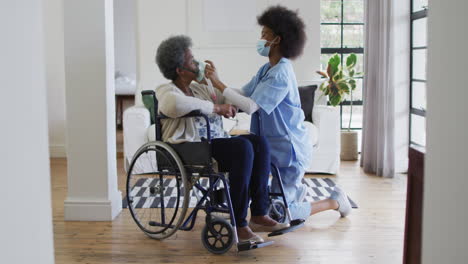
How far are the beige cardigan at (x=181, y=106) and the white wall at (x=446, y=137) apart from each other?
6.94ft

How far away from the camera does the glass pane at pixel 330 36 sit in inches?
269

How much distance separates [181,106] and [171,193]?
1672 mm

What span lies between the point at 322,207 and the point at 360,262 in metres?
0.82

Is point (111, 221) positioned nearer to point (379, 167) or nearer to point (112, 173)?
point (112, 173)

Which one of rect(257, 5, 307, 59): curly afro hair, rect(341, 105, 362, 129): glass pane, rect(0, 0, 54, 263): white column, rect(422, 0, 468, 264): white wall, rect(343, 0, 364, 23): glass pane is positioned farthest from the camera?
rect(341, 105, 362, 129): glass pane

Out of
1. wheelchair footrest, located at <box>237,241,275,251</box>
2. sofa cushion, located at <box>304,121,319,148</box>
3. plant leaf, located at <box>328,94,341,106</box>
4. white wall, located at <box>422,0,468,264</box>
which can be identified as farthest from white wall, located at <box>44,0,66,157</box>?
white wall, located at <box>422,0,468,264</box>

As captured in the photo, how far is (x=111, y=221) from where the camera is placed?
412 cm

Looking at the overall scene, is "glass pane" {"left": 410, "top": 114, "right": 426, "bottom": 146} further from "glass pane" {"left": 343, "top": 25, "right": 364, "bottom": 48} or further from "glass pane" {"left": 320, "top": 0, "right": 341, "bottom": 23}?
"glass pane" {"left": 320, "top": 0, "right": 341, "bottom": 23}

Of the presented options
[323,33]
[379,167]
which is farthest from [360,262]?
A: [323,33]

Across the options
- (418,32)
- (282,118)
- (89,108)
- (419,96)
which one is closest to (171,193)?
(89,108)

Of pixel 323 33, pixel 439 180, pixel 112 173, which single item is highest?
pixel 323 33

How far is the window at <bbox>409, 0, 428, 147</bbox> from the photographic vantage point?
5562 millimetres

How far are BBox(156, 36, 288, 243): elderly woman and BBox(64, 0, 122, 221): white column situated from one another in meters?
0.69

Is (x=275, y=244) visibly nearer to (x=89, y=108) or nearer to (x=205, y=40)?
(x=89, y=108)
